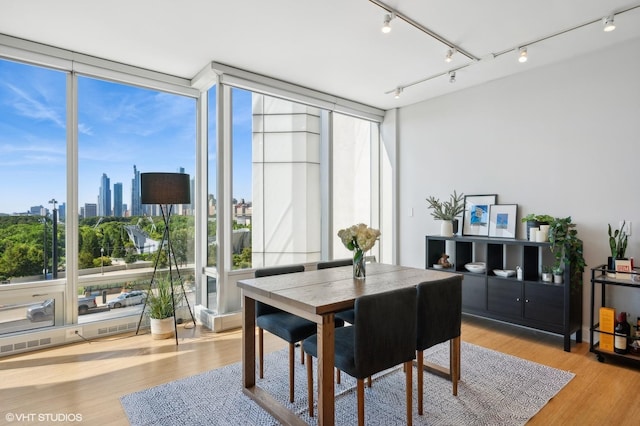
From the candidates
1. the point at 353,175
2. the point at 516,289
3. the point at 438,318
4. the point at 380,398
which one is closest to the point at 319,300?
the point at 438,318

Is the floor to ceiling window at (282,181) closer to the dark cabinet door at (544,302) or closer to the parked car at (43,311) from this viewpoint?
the parked car at (43,311)

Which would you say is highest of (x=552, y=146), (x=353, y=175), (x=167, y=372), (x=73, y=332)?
(x=552, y=146)

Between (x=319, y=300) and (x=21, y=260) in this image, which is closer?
(x=319, y=300)

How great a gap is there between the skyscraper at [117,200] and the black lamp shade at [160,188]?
0.49 m

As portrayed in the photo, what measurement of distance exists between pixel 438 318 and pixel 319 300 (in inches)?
33.1

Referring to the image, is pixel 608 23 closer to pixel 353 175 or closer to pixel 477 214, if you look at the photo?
pixel 477 214

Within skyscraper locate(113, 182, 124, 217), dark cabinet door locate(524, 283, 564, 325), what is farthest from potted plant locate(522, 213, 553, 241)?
skyscraper locate(113, 182, 124, 217)

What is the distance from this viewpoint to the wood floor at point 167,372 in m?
2.32

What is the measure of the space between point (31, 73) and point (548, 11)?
4.43 m

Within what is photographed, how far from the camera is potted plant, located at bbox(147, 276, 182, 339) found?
3.65 m

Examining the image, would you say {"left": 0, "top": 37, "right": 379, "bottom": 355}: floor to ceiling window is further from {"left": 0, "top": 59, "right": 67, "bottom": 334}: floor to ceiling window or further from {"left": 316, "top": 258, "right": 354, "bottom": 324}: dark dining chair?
{"left": 316, "top": 258, "right": 354, "bottom": 324}: dark dining chair

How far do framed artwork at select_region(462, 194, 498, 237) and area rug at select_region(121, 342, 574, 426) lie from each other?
1647 mm

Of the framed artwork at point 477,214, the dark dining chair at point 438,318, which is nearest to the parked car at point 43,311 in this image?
the dark dining chair at point 438,318

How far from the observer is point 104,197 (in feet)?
12.5
